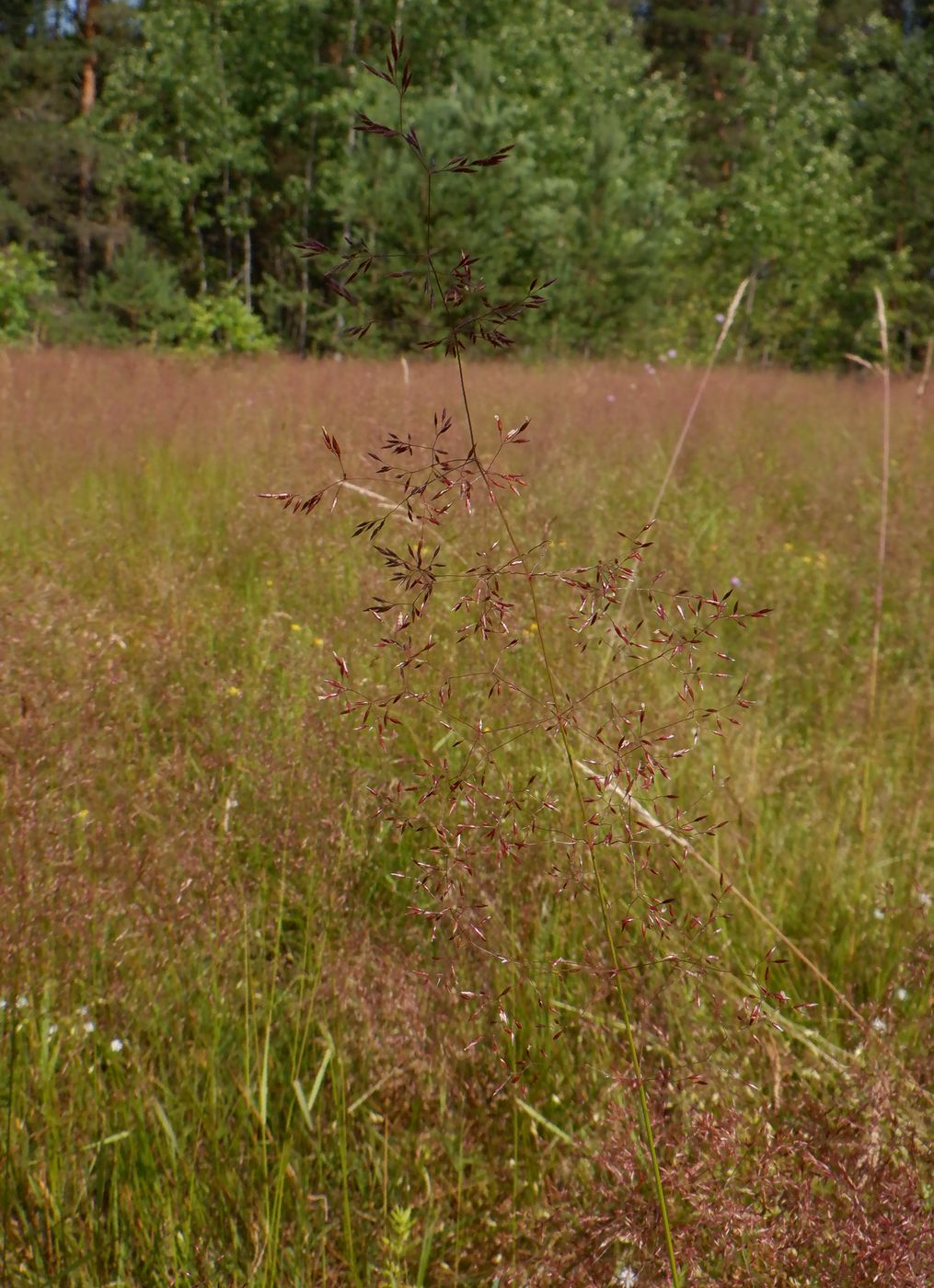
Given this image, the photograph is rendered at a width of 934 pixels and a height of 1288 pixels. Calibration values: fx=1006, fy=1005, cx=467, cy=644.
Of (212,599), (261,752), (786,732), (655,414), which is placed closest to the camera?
(261,752)

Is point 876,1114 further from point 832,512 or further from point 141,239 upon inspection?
point 141,239

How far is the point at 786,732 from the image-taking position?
236 cm

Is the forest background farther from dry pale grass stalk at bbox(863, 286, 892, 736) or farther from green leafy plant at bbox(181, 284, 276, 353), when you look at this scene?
dry pale grass stalk at bbox(863, 286, 892, 736)

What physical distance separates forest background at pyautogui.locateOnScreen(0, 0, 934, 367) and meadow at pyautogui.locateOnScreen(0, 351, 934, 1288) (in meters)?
13.8

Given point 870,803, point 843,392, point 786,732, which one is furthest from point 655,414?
point 870,803

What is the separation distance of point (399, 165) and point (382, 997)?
15.4 m

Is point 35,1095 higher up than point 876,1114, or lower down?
lower down

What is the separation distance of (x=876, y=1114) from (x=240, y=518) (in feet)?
8.51

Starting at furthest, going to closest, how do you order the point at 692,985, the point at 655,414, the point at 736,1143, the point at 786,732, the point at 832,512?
the point at 655,414 < the point at 832,512 < the point at 786,732 < the point at 692,985 < the point at 736,1143

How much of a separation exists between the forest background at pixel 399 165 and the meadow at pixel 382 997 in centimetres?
1378

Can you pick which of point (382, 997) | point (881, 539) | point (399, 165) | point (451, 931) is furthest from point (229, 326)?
point (451, 931)

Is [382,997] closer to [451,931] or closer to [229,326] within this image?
[451,931]

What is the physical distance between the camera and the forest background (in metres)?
15.8

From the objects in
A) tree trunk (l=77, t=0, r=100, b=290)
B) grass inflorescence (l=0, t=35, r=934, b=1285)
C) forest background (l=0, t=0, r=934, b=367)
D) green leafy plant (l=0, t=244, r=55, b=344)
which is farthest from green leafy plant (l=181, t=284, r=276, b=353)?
grass inflorescence (l=0, t=35, r=934, b=1285)
